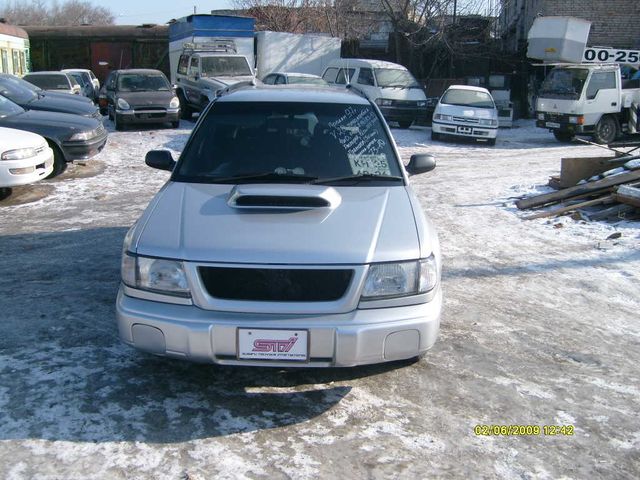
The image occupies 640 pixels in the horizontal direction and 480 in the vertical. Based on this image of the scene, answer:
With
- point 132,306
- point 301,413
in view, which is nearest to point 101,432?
point 132,306

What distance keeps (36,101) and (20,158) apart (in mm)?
4636

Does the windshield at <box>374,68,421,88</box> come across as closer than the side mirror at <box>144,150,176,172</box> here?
No

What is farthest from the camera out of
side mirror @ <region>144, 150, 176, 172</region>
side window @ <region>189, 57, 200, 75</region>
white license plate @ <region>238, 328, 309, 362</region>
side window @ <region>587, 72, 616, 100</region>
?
side window @ <region>189, 57, 200, 75</region>

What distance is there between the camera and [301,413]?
373cm

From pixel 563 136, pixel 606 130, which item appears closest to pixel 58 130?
pixel 563 136

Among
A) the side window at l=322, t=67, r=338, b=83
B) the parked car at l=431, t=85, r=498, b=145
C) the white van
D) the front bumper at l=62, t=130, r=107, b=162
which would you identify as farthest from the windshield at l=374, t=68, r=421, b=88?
the front bumper at l=62, t=130, r=107, b=162

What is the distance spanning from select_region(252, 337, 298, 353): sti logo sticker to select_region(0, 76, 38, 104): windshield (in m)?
11.0

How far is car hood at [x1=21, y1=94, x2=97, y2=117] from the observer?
12.7m

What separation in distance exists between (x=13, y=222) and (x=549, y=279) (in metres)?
6.29

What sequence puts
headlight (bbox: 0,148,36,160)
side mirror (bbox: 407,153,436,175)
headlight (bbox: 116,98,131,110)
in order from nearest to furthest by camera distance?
1. side mirror (bbox: 407,153,436,175)
2. headlight (bbox: 0,148,36,160)
3. headlight (bbox: 116,98,131,110)

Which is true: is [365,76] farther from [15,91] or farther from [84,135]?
[84,135]

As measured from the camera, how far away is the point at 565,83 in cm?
1856

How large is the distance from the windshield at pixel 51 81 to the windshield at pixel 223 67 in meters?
4.20

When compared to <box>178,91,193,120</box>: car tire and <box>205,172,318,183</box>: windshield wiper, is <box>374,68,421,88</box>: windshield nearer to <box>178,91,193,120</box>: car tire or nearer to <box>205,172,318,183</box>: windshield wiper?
<box>178,91,193,120</box>: car tire
